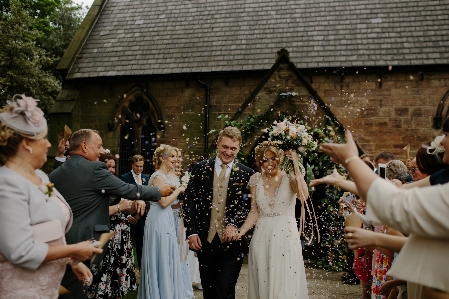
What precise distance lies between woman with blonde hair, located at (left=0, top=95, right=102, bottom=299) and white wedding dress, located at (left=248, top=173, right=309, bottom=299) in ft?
8.02

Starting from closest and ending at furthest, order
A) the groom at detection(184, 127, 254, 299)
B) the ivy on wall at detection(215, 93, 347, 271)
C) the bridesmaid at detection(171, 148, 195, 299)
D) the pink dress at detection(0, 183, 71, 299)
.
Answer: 1. the pink dress at detection(0, 183, 71, 299)
2. the groom at detection(184, 127, 254, 299)
3. the bridesmaid at detection(171, 148, 195, 299)
4. the ivy on wall at detection(215, 93, 347, 271)

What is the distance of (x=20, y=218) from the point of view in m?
2.68

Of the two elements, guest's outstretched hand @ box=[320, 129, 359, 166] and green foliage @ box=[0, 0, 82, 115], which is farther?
green foliage @ box=[0, 0, 82, 115]

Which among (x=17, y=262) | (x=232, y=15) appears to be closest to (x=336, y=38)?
(x=232, y=15)

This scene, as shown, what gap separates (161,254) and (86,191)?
2.44 m

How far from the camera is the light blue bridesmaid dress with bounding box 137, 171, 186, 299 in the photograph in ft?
20.6

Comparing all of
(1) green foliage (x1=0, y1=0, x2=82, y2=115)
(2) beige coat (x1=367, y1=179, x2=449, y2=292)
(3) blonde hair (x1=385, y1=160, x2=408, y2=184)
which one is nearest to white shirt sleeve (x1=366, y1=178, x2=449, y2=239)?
(2) beige coat (x1=367, y1=179, x2=449, y2=292)

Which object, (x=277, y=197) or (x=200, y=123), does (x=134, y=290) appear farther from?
(x=200, y=123)

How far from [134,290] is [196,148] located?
7.52 metres

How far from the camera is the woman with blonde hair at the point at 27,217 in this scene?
267cm

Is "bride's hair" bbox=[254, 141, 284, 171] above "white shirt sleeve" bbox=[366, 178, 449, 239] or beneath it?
above

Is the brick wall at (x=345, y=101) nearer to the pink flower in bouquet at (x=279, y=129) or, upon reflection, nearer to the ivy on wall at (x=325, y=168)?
the ivy on wall at (x=325, y=168)

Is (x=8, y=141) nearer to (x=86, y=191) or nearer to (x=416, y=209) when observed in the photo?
(x=86, y=191)

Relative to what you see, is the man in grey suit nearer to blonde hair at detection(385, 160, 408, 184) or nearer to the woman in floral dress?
Answer: the woman in floral dress
